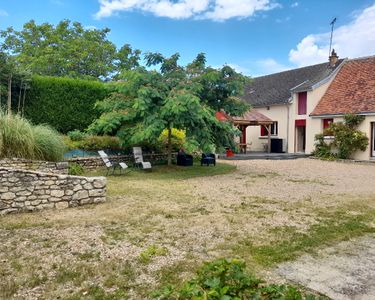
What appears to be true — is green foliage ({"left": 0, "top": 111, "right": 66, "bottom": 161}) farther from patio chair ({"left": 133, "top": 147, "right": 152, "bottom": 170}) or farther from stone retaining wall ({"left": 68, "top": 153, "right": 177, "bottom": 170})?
patio chair ({"left": 133, "top": 147, "right": 152, "bottom": 170})

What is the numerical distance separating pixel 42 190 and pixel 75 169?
4125mm

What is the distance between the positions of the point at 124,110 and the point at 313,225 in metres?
8.41

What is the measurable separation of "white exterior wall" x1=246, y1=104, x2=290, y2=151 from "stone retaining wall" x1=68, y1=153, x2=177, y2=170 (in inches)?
456

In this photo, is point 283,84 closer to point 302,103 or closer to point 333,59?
point 302,103

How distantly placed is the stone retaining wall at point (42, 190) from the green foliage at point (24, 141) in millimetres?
2842

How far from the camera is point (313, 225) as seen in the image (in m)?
5.75

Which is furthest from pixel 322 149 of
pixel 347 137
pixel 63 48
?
pixel 63 48

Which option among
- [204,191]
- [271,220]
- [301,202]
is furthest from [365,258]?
[204,191]

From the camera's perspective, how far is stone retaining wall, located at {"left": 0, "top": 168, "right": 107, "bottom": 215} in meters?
6.42

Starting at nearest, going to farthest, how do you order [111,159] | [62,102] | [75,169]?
[75,169] → [111,159] → [62,102]

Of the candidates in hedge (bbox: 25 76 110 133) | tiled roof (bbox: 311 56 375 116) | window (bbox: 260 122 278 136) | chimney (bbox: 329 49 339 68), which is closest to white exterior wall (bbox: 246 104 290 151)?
window (bbox: 260 122 278 136)

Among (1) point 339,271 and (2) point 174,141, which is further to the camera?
(2) point 174,141

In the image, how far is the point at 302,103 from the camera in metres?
22.5

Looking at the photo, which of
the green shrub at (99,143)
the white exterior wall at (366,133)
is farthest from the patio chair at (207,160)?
the white exterior wall at (366,133)
